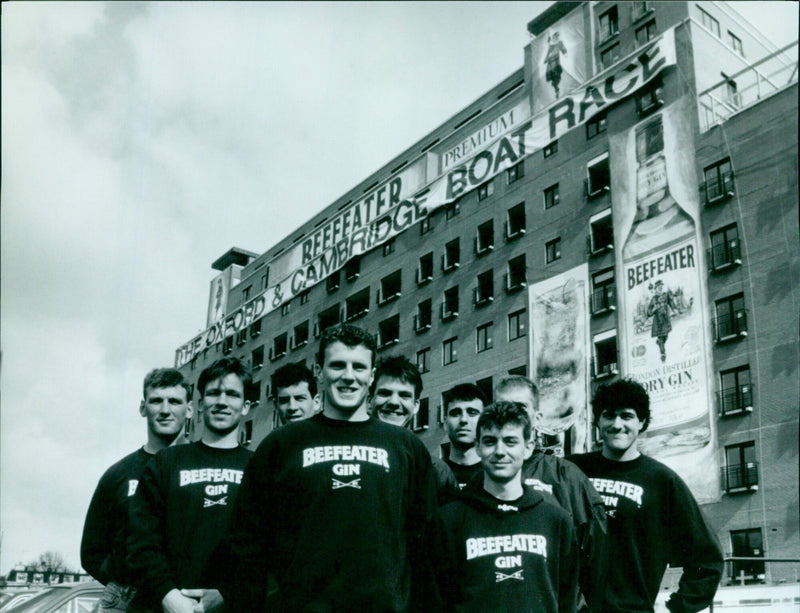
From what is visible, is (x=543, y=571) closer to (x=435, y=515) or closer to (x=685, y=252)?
(x=435, y=515)

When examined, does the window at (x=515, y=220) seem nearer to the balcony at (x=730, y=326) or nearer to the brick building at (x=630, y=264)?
the brick building at (x=630, y=264)

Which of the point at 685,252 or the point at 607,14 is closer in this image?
the point at 685,252

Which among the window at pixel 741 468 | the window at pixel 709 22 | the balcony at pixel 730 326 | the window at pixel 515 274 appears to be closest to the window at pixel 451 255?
the window at pixel 515 274

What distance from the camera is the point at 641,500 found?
205 inches

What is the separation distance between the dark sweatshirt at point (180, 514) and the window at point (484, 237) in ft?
118

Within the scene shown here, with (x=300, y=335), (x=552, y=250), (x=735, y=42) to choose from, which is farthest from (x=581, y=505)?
(x=300, y=335)

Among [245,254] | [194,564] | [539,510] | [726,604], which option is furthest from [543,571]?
[245,254]

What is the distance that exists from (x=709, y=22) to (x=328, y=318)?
2513 cm

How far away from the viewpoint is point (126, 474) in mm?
5156

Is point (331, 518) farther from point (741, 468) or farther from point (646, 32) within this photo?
point (646, 32)

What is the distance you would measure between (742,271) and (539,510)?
26.3 meters

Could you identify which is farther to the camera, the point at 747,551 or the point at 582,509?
the point at 747,551

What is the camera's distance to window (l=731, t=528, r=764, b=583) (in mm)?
25923

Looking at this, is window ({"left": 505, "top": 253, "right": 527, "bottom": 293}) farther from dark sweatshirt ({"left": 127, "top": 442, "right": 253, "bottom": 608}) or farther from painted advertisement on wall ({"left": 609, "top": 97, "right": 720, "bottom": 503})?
dark sweatshirt ({"left": 127, "top": 442, "right": 253, "bottom": 608})
